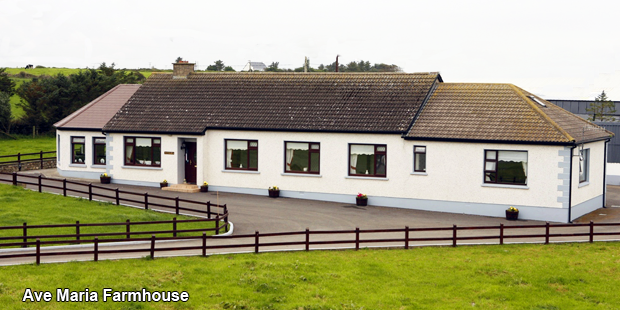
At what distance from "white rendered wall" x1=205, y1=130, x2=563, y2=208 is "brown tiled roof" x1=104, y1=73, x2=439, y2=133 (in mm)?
568

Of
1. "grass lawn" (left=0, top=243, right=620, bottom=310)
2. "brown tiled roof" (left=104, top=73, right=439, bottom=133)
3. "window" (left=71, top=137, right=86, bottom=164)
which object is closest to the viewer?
"grass lawn" (left=0, top=243, right=620, bottom=310)

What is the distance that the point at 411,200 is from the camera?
30.4m

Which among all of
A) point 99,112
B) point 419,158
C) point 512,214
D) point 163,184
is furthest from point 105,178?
point 512,214

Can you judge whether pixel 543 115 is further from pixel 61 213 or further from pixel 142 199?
pixel 61 213

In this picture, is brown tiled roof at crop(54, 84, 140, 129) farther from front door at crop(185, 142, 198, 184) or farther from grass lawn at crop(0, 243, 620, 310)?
grass lawn at crop(0, 243, 620, 310)

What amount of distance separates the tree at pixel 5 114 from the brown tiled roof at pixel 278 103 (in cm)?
2307

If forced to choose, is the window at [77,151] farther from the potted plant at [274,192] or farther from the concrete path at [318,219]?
the potted plant at [274,192]

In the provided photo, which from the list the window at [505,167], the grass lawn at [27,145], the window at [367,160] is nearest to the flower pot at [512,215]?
the window at [505,167]

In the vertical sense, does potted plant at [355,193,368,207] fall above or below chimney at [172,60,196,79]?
below

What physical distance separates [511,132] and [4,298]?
20823 millimetres

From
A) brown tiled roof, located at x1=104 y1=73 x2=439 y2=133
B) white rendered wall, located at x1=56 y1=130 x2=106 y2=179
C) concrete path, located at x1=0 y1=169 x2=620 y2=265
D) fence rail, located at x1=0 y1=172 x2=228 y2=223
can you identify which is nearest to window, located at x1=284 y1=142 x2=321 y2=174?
brown tiled roof, located at x1=104 y1=73 x2=439 y2=133

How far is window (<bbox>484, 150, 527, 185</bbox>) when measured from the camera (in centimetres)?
2833

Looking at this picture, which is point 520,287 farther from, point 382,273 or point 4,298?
point 4,298

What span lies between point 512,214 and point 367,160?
707 cm
